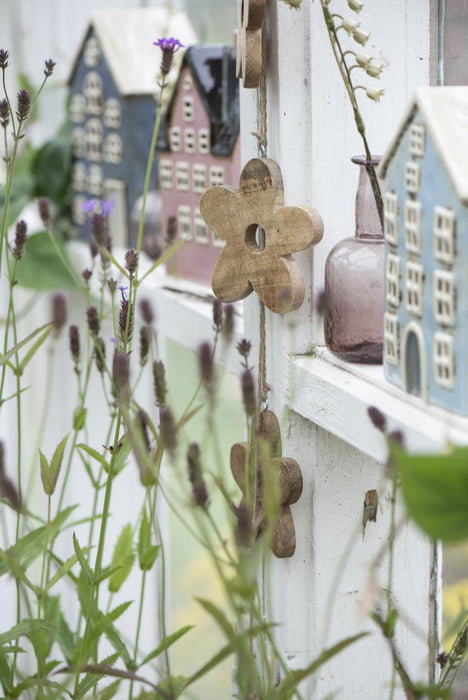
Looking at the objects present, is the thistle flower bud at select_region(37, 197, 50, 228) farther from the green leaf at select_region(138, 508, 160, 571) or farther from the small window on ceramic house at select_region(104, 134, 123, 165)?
the small window on ceramic house at select_region(104, 134, 123, 165)

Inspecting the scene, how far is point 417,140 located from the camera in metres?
0.40

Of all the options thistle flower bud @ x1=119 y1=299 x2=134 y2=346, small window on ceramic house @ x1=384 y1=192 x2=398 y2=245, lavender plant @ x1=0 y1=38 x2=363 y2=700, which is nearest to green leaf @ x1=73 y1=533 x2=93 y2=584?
lavender plant @ x1=0 y1=38 x2=363 y2=700

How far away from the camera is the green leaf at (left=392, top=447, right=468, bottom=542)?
294 millimetres

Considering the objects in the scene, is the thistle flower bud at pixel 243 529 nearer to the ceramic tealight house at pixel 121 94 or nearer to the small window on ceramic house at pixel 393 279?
the small window on ceramic house at pixel 393 279

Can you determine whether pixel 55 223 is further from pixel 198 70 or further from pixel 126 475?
pixel 198 70

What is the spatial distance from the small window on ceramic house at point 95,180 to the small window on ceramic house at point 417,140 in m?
0.69

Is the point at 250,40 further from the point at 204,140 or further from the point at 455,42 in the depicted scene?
the point at 204,140

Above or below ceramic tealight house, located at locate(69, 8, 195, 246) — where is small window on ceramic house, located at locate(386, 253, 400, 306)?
below

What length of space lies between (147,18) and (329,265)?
60 cm

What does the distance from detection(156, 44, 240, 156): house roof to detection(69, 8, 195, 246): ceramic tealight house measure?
17 cm

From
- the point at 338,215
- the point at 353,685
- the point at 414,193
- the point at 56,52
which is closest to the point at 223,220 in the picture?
the point at 338,215

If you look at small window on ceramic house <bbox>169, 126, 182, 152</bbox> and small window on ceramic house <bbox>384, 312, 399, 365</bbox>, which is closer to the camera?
small window on ceramic house <bbox>384, 312, 399, 365</bbox>

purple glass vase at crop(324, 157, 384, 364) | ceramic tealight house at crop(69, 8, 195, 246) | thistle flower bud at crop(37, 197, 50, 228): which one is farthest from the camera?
ceramic tealight house at crop(69, 8, 195, 246)

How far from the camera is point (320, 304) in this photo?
50 cm
